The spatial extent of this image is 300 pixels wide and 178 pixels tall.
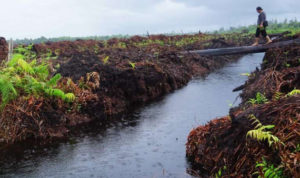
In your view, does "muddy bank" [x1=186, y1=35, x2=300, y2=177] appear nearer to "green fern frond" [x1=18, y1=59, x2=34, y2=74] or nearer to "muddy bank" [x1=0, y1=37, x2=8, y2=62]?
"green fern frond" [x1=18, y1=59, x2=34, y2=74]

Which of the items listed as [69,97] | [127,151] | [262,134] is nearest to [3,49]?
[69,97]

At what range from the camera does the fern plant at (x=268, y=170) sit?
18.6 feet

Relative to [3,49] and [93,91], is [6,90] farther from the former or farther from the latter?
[3,49]

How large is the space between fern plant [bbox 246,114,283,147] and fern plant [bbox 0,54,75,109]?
7.33 metres

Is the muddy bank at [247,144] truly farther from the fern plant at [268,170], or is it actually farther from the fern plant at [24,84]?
the fern plant at [24,84]

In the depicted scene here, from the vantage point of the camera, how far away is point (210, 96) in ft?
55.2

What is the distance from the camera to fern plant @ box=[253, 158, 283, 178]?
5.66 meters

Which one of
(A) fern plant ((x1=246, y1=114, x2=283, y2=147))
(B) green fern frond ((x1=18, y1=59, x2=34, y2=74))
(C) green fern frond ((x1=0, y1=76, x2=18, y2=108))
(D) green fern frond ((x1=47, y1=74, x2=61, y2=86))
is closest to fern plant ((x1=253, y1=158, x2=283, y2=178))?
(A) fern plant ((x1=246, y1=114, x2=283, y2=147))

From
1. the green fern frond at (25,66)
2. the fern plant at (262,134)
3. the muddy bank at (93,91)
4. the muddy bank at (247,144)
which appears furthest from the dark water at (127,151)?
the green fern frond at (25,66)

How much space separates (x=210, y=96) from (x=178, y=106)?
244cm

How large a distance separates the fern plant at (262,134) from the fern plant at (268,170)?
333 millimetres

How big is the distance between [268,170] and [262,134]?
60cm

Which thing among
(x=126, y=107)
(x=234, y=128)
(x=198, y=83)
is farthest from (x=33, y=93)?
(x=198, y=83)

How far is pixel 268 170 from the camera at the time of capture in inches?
224
